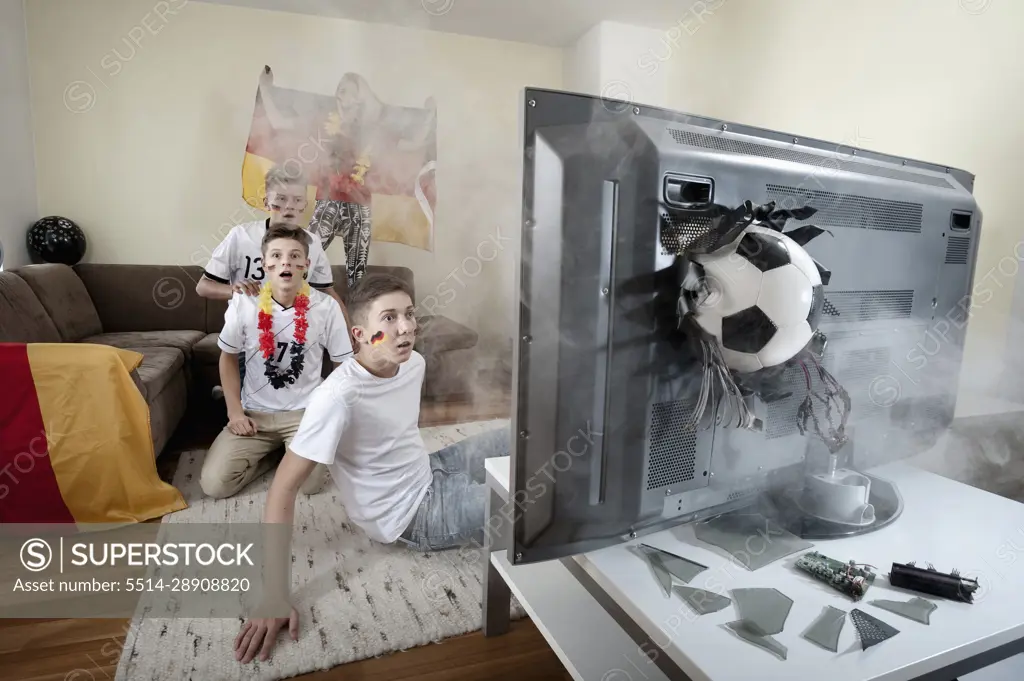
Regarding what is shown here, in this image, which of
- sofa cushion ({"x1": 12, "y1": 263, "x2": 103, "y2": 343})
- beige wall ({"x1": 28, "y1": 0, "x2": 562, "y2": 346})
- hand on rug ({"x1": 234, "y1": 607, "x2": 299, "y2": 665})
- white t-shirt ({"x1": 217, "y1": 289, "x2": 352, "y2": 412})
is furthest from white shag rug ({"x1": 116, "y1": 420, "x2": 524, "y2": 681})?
sofa cushion ({"x1": 12, "y1": 263, "x2": 103, "y2": 343})

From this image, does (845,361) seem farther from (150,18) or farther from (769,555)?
(150,18)

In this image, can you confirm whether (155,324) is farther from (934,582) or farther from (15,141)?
(934,582)

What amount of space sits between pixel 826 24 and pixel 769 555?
2378mm

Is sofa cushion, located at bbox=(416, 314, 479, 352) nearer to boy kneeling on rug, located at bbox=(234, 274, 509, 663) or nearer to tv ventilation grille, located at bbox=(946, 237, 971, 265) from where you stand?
boy kneeling on rug, located at bbox=(234, 274, 509, 663)

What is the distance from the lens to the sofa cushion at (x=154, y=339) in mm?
2682

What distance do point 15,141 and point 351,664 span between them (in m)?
3.50

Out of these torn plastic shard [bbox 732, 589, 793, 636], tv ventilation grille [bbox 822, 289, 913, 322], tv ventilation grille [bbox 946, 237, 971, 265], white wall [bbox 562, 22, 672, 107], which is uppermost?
white wall [bbox 562, 22, 672, 107]

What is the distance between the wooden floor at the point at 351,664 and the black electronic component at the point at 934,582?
2.16 feet

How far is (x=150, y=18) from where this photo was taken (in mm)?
3051

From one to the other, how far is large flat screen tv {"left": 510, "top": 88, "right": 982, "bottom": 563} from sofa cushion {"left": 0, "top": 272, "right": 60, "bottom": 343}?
2505 mm

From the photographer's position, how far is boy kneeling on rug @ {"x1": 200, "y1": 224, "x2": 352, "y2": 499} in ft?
6.72

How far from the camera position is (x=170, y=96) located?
3.21 metres

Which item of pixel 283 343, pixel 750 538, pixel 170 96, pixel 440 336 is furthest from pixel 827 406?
pixel 170 96

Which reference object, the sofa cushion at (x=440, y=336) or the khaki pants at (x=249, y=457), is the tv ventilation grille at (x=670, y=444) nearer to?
the sofa cushion at (x=440, y=336)
